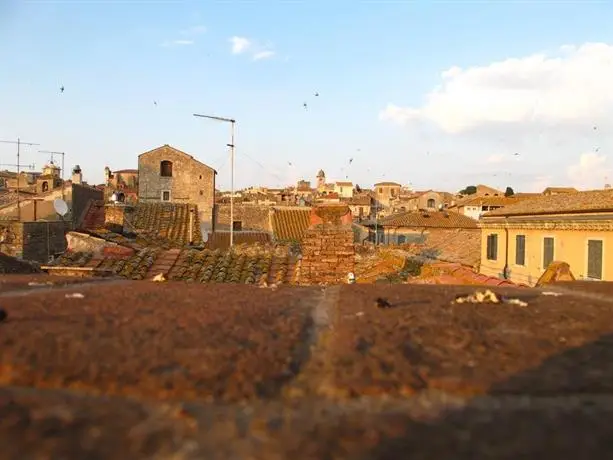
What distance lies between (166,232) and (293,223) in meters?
9.51

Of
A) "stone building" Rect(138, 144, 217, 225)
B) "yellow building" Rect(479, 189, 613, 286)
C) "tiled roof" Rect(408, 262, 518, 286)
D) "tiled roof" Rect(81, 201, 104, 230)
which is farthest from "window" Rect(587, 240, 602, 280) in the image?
"stone building" Rect(138, 144, 217, 225)

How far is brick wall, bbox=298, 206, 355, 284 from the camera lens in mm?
8211

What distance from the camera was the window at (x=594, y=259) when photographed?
1786 centimetres

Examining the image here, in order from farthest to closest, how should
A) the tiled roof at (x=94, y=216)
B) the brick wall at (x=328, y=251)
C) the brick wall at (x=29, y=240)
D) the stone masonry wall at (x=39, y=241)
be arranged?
the tiled roof at (x=94, y=216)
the stone masonry wall at (x=39, y=241)
the brick wall at (x=29, y=240)
the brick wall at (x=328, y=251)

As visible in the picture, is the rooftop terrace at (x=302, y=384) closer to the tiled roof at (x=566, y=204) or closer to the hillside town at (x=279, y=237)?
the hillside town at (x=279, y=237)

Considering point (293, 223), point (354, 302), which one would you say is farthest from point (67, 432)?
point (293, 223)

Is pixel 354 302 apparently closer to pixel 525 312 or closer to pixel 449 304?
pixel 449 304

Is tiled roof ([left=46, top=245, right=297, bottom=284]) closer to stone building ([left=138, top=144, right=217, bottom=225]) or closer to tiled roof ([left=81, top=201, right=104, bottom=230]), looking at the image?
tiled roof ([left=81, top=201, right=104, bottom=230])

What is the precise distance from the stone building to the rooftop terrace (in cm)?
3442

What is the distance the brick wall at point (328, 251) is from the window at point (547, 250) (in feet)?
49.0

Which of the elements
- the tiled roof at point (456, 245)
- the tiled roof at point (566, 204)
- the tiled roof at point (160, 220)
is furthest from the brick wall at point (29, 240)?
the tiled roof at point (566, 204)

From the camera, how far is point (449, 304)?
67.5 inches

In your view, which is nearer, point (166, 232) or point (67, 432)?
point (67, 432)

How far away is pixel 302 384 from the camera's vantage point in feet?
3.18
